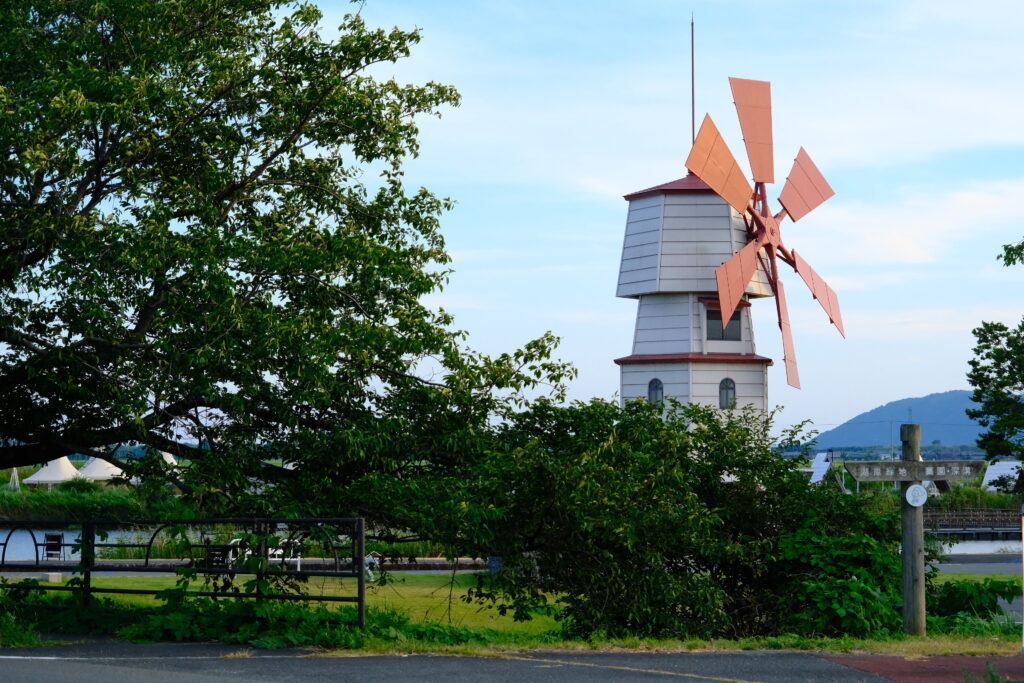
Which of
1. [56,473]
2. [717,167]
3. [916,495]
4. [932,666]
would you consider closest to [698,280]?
[717,167]

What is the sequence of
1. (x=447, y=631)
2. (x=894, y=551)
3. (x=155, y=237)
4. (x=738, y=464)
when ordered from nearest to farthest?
(x=447, y=631), (x=155, y=237), (x=894, y=551), (x=738, y=464)

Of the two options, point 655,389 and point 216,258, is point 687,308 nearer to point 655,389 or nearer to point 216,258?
point 655,389

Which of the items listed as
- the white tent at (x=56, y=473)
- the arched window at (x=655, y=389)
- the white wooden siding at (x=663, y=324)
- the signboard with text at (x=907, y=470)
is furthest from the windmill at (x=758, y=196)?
the white tent at (x=56, y=473)

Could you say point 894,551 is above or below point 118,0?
below

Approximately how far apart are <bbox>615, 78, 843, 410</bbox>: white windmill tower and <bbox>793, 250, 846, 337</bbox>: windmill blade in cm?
156

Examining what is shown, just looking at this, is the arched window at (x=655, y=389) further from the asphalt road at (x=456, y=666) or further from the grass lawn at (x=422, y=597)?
the asphalt road at (x=456, y=666)

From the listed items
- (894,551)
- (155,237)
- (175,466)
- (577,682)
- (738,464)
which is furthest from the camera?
(738,464)

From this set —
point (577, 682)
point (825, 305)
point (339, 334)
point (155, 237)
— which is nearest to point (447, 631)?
point (577, 682)

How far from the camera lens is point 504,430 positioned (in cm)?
1394

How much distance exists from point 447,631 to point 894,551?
6.47 meters

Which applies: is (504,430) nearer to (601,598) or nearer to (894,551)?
(601,598)

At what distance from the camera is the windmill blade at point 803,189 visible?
31844mm

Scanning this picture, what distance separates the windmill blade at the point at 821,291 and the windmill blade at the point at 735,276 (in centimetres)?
285

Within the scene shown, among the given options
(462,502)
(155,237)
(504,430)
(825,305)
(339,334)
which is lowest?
(462,502)
